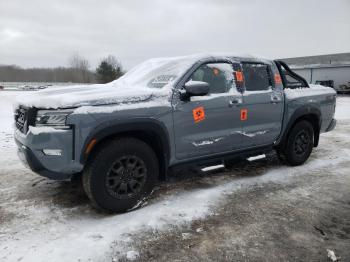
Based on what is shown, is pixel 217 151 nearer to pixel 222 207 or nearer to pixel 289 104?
pixel 222 207

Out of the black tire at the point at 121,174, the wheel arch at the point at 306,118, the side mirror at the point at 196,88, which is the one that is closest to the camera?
the black tire at the point at 121,174

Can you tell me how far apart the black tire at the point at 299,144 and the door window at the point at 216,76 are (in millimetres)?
1701

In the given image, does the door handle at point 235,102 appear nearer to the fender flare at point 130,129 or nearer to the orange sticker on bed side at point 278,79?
the orange sticker on bed side at point 278,79

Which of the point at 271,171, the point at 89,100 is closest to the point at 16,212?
the point at 89,100

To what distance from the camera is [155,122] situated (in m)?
3.90

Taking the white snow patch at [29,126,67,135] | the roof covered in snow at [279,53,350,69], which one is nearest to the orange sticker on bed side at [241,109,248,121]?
the white snow patch at [29,126,67,135]

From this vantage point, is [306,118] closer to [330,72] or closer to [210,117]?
[210,117]

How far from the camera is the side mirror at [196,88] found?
3977 millimetres

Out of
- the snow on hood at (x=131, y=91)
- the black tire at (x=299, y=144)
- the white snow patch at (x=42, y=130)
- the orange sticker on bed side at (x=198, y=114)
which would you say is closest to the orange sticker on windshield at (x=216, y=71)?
the snow on hood at (x=131, y=91)

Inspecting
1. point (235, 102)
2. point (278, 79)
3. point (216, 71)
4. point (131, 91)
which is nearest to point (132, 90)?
point (131, 91)

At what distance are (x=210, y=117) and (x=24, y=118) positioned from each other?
220cm

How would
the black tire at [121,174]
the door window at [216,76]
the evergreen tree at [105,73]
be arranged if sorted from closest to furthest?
the black tire at [121,174], the door window at [216,76], the evergreen tree at [105,73]

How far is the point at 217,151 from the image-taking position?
4.65 metres

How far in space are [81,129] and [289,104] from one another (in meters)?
3.42
